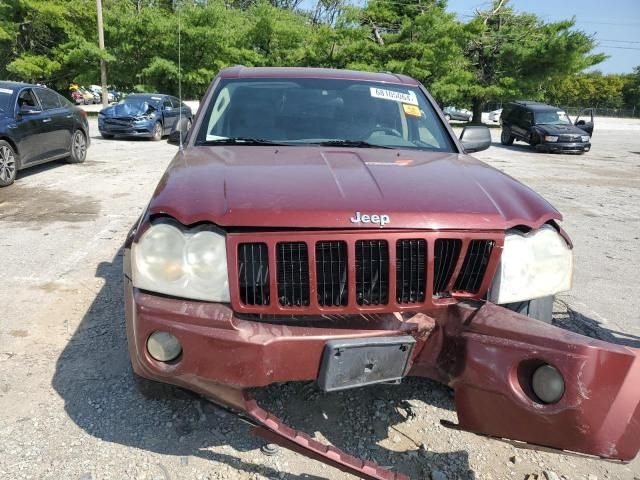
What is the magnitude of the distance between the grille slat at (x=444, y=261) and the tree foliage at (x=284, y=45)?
2726cm

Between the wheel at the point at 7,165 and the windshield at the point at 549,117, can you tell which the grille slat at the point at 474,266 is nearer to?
the wheel at the point at 7,165

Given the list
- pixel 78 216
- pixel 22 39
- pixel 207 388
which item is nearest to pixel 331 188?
pixel 207 388

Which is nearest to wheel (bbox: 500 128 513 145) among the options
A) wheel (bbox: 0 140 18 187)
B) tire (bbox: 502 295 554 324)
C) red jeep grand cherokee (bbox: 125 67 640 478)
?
wheel (bbox: 0 140 18 187)

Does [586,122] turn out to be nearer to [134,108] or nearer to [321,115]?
[134,108]

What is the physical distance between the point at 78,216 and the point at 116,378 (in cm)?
446

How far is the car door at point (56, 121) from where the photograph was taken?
9641 millimetres

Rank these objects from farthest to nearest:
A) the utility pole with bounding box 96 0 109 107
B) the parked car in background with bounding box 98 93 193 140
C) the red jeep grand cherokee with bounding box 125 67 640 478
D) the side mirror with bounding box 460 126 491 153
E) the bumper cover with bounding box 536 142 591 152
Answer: the utility pole with bounding box 96 0 109 107 → the bumper cover with bounding box 536 142 591 152 → the parked car in background with bounding box 98 93 193 140 → the side mirror with bounding box 460 126 491 153 → the red jeep grand cherokee with bounding box 125 67 640 478

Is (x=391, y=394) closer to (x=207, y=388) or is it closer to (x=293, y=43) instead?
(x=207, y=388)

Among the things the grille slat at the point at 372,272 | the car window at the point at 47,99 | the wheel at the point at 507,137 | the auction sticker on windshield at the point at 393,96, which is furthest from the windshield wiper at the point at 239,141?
the wheel at the point at 507,137

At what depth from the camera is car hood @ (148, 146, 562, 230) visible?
2021 mm

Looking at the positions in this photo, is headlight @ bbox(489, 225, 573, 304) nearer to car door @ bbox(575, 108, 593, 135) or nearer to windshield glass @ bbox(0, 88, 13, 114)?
windshield glass @ bbox(0, 88, 13, 114)

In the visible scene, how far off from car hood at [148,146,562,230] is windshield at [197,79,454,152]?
0.48 meters

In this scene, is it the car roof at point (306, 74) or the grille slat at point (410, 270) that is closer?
the grille slat at point (410, 270)

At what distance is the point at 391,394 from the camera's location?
296cm
